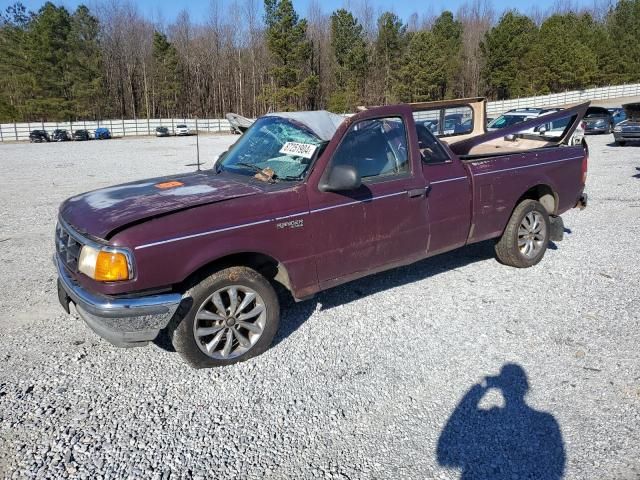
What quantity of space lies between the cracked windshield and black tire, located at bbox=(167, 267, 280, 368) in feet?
2.99

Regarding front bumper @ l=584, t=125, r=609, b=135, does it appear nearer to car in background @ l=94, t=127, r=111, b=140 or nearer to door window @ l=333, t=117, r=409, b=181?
door window @ l=333, t=117, r=409, b=181

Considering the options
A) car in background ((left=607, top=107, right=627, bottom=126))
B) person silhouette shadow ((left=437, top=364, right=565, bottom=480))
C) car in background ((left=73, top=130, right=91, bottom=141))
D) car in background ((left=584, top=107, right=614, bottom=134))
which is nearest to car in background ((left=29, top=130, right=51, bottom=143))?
car in background ((left=73, top=130, right=91, bottom=141))

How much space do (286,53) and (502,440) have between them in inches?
2278

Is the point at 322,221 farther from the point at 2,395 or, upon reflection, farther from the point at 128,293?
the point at 2,395

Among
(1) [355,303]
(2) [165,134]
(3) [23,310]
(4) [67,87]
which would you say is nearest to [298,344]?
(1) [355,303]

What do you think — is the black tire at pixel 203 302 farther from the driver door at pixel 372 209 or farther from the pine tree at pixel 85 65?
the pine tree at pixel 85 65

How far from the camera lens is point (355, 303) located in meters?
4.89

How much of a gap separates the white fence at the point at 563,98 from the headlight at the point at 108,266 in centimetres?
5307

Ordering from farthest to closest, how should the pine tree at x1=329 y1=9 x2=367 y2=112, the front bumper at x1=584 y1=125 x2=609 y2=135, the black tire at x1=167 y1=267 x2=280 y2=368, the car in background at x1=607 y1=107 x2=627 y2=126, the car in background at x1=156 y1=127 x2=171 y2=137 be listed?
the pine tree at x1=329 y1=9 x2=367 y2=112 → the car in background at x1=156 y1=127 x2=171 y2=137 → the car in background at x1=607 y1=107 x2=627 y2=126 → the front bumper at x1=584 y1=125 x2=609 y2=135 → the black tire at x1=167 y1=267 x2=280 y2=368

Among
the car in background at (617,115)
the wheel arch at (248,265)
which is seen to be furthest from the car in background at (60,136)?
the wheel arch at (248,265)

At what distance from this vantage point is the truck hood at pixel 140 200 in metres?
3.42

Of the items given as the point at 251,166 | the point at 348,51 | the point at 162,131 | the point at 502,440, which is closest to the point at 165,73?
the point at 162,131

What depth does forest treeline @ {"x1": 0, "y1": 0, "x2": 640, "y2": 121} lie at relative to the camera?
58500 millimetres

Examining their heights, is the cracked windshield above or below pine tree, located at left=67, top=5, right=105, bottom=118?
below
